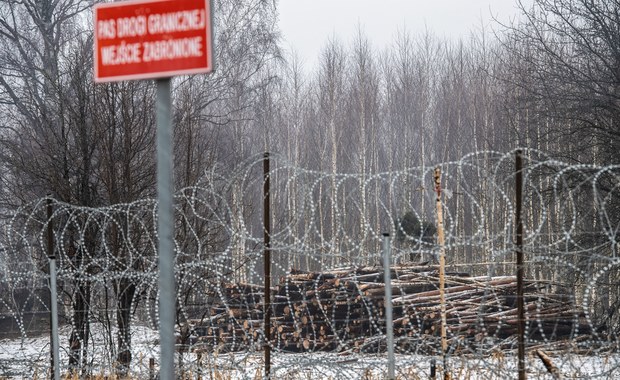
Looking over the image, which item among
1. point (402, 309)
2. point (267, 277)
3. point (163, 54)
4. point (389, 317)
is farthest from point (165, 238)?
point (402, 309)

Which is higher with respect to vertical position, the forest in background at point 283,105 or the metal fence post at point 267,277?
the forest in background at point 283,105

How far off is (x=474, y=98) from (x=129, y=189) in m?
23.5

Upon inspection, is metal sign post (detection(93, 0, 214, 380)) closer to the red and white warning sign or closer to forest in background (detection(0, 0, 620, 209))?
the red and white warning sign

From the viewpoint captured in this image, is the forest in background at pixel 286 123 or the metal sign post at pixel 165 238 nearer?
the metal sign post at pixel 165 238

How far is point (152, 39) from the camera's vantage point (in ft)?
11.0

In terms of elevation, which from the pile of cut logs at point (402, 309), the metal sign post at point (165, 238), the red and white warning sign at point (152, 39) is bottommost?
the pile of cut logs at point (402, 309)

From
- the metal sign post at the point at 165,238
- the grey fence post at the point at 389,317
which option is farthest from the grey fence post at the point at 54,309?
the metal sign post at the point at 165,238

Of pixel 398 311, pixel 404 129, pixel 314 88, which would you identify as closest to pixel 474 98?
pixel 404 129

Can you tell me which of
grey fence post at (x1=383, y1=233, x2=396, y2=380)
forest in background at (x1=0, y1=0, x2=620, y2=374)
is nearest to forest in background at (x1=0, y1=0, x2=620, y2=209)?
forest in background at (x1=0, y1=0, x2=620, y2=374)

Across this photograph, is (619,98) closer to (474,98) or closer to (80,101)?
(80,101)

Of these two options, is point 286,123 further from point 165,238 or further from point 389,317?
point 165,238

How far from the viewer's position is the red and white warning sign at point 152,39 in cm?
327

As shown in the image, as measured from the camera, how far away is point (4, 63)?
22453mm

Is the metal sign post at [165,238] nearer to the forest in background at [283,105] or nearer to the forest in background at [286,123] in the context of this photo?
the forest in background at [286,123]
